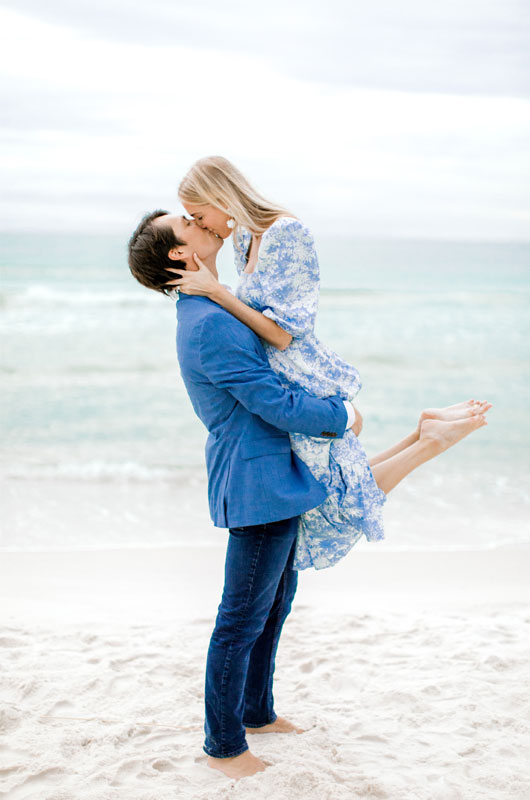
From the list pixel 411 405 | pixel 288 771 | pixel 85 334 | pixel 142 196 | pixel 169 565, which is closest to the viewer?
pixel 288 771

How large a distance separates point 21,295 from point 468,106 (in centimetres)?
1332

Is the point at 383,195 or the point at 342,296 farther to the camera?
the point at 383,195

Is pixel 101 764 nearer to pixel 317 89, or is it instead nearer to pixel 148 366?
pixel 148 366

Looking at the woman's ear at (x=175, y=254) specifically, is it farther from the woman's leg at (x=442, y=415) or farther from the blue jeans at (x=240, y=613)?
the woman's leg at (x=442, y=415)

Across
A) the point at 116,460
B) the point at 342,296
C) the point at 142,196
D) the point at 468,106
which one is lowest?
the point at 116,460

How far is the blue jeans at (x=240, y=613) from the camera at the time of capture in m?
2.28

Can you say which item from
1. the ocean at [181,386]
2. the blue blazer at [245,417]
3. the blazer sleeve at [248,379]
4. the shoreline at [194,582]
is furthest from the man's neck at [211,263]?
the ocean at [181,386]

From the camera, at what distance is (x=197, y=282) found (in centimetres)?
224

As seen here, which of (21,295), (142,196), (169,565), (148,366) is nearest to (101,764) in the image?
(169,565)

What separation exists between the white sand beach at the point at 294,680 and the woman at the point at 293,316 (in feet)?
2.47

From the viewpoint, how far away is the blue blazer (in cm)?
214

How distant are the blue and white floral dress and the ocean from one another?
9.39 feet

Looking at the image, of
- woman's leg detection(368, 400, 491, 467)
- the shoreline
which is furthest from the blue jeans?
the shoreline

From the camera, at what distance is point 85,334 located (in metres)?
16.1
